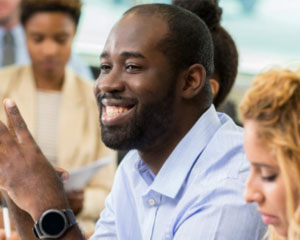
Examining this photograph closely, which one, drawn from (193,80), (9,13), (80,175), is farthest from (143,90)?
(9,13)

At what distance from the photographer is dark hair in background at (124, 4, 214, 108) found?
1.49m

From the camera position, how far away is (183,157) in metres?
1.48

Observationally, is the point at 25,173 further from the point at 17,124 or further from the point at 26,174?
the point at 17,124

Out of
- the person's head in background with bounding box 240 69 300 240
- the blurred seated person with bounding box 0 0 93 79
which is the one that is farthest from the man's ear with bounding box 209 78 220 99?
the blurred seated person with bounding box 0 0 93 79

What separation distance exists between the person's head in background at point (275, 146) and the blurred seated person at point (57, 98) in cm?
141

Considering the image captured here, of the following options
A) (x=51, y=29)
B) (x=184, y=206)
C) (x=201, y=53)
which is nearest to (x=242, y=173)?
(x=184, y=206)

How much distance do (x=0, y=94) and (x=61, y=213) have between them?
134 cm

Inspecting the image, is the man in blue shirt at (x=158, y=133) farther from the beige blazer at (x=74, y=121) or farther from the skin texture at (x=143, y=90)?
the beige blazer at (x=74, y=121)

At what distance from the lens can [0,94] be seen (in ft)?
8.70

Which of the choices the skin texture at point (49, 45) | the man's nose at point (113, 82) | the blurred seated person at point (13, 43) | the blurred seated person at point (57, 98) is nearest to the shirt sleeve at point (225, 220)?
the man's nose at point (113, 82)

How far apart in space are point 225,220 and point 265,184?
23 centimetres

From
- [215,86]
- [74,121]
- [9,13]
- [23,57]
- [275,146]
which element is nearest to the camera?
[275,146]

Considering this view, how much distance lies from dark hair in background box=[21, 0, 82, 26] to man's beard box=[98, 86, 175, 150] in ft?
4.72

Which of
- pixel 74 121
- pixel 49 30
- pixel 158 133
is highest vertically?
pixel 158 133
